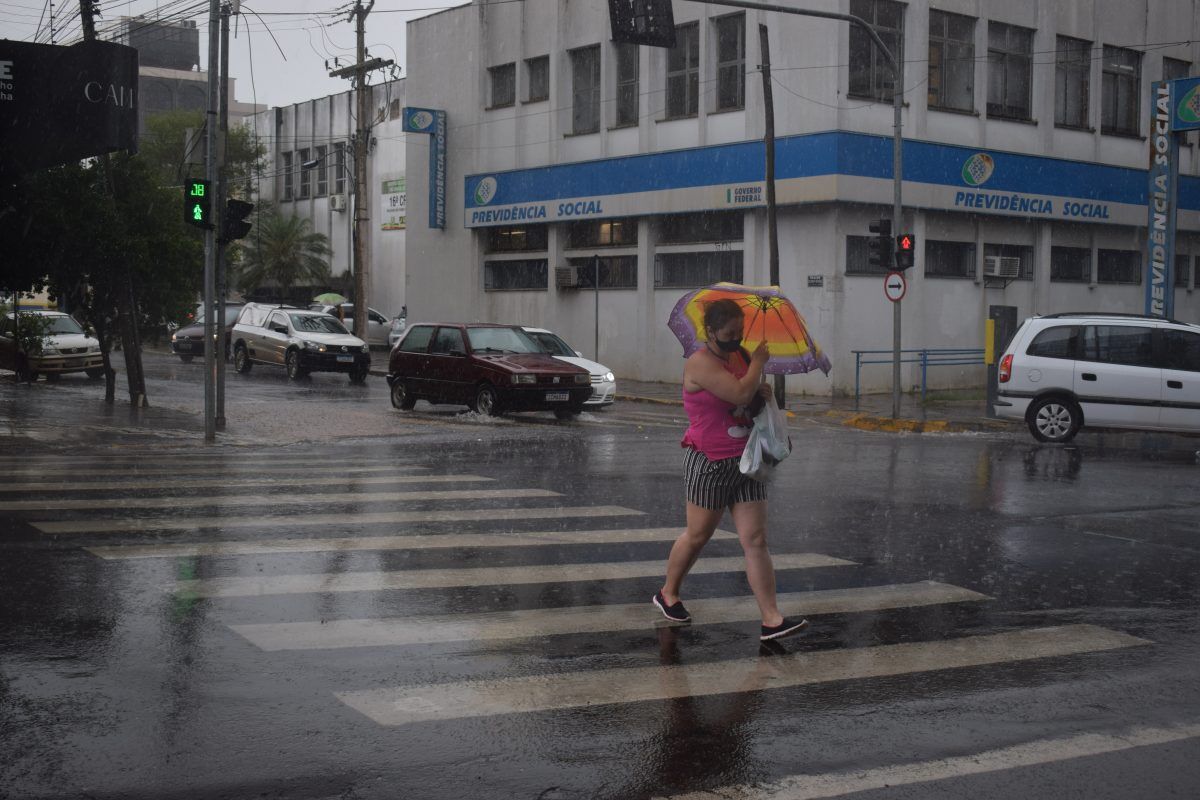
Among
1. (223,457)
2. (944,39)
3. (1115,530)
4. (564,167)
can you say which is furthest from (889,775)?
(564,167)

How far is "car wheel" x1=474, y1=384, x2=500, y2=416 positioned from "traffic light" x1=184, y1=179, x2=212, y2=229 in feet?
20.9

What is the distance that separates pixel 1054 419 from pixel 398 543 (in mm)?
12607

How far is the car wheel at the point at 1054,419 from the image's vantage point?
1919 centimetres

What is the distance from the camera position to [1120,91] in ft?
118

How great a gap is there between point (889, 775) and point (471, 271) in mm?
36856

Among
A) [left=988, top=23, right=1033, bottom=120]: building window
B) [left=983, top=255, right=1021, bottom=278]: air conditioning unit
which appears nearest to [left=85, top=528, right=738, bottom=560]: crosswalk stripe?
[left=983, top=255, right=1021, bottom=278]: air conditioning unit

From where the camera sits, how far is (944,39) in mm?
31922

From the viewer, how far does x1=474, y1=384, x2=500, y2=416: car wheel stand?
887 inches

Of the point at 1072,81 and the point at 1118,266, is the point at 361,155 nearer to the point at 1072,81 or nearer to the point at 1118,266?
the point at 1072,81

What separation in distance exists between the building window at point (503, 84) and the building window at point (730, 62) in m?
8.31

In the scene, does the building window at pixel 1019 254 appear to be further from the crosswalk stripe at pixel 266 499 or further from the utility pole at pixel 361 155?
the crosswalk stripe at pixel 266 499

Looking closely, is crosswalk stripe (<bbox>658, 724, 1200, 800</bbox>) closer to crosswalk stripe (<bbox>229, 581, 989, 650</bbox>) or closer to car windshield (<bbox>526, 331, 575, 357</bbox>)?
crosswalk stripe (<bbox>229, 581, 989, 650</bbox>)

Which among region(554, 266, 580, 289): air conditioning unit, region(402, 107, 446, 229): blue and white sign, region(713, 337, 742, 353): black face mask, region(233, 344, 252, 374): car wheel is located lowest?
region(233, 344, 252, 374): car wheel

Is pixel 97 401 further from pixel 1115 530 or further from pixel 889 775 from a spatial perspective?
pixel 889 775
